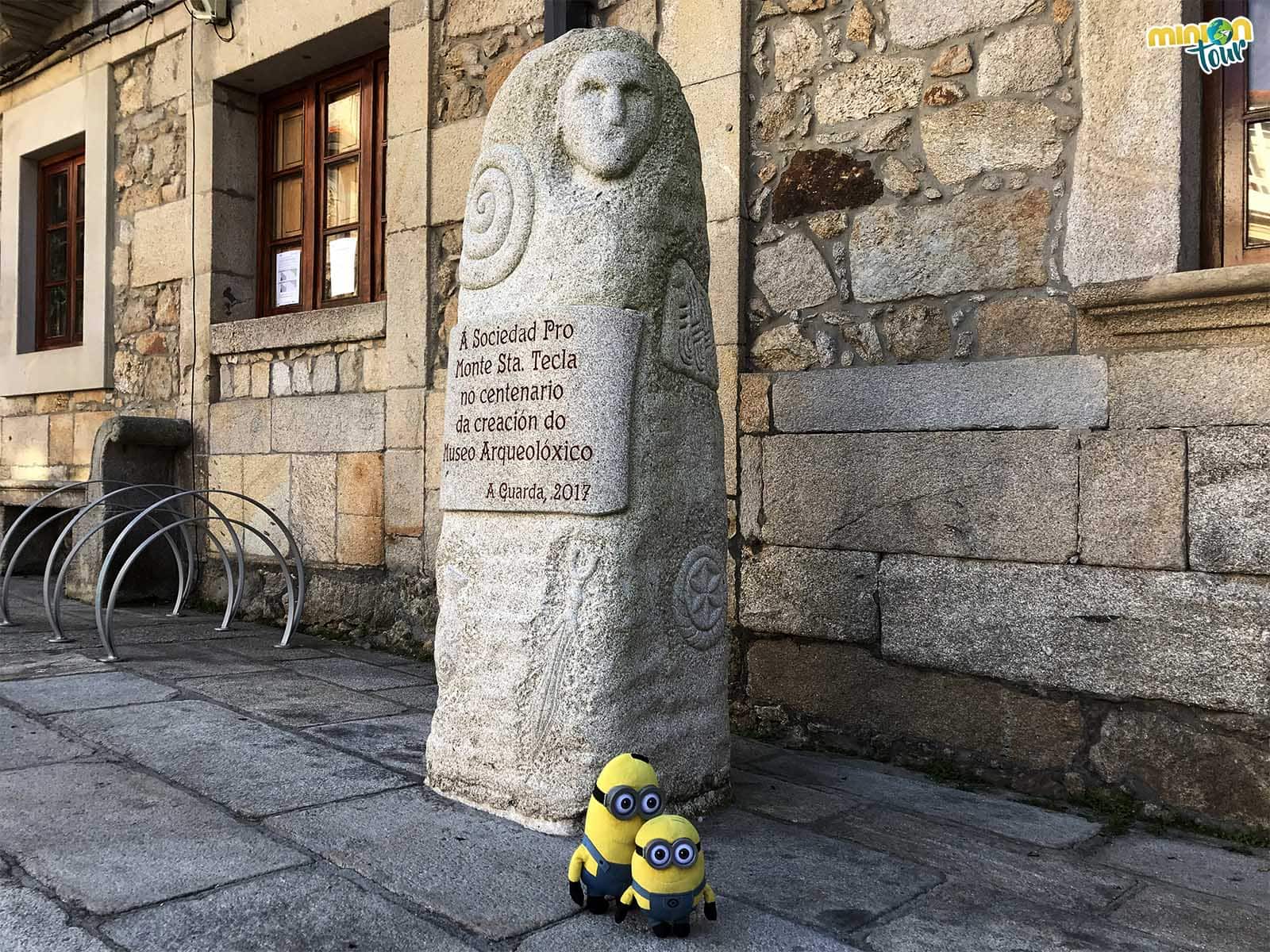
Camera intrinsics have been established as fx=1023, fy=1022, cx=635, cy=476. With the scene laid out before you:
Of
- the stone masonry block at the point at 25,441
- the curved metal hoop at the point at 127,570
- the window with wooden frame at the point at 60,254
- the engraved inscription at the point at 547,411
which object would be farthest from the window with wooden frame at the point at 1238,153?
the stone masonry block at the point at 25,441

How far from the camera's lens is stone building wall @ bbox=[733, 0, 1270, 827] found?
265 cm

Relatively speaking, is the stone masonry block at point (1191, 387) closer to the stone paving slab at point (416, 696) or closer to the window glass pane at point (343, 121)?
the stone paving slab at point (416, 696)

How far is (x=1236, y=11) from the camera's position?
2.80 m

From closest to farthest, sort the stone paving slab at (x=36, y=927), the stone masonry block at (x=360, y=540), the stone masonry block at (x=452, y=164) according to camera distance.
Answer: the stone paving slab at (x=36, y=927), the stone masonry block at (x=452, y=164), the stone masonry block at (x=360, y=540)

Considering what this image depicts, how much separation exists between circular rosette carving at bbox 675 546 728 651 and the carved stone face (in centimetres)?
96

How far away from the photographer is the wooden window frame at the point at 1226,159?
2795mm

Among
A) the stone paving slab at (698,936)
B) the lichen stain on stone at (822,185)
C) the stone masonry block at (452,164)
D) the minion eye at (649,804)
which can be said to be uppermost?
the stone masonry block at (452,164)

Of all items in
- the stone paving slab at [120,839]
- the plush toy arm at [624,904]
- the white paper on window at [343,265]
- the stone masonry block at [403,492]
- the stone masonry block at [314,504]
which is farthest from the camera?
the white paper on window at [343,265]

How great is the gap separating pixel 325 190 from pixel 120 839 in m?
4.18

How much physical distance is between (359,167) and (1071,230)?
373 centimetres

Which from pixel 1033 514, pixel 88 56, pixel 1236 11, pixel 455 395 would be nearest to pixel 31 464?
pixel 88 56

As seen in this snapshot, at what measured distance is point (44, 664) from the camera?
4.06 meters

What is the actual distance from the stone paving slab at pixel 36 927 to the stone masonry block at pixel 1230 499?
2606 millimetres

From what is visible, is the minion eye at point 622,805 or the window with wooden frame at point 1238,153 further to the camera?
the window with wooden frame at point 1238,153
